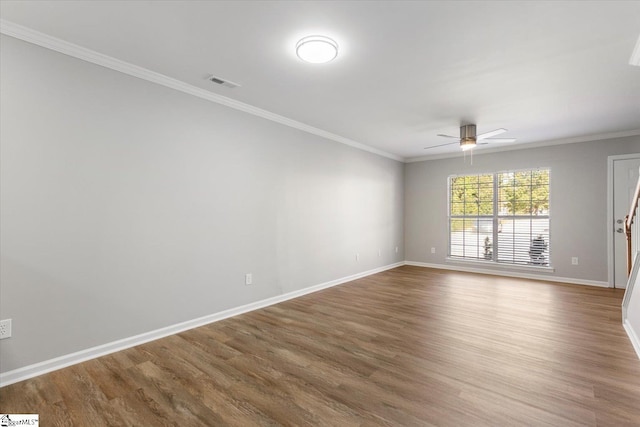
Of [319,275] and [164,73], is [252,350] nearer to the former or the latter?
[319,275]

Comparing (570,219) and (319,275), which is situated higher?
Result: (570,219)

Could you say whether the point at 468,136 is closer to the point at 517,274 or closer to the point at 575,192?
the point at 575,192

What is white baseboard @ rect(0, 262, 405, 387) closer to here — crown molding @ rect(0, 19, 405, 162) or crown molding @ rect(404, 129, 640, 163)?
crown molding @ rect(0, 19, 405, 162)

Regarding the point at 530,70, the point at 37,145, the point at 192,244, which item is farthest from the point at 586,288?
the point at 37,145

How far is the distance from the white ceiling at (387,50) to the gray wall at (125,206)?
0.36m

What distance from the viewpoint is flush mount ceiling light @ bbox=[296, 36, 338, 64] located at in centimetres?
227

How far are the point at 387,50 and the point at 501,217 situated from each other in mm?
4888

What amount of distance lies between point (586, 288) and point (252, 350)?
5397mm

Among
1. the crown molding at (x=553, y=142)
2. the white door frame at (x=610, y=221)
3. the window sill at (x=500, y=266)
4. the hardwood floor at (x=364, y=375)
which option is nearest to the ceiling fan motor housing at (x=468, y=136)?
the crown molding at (x=553, y=142)

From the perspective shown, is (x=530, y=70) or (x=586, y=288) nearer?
(x=530, y=70)

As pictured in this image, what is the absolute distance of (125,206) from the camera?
267 cm

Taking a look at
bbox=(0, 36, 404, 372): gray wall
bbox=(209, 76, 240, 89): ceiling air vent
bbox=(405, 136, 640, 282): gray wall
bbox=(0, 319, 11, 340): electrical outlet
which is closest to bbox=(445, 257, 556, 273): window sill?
bbox=(405, 136, 640, 282): gray wall

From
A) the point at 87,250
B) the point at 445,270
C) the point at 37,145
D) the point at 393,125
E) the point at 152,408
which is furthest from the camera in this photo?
the point at 445,270

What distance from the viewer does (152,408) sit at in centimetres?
180
